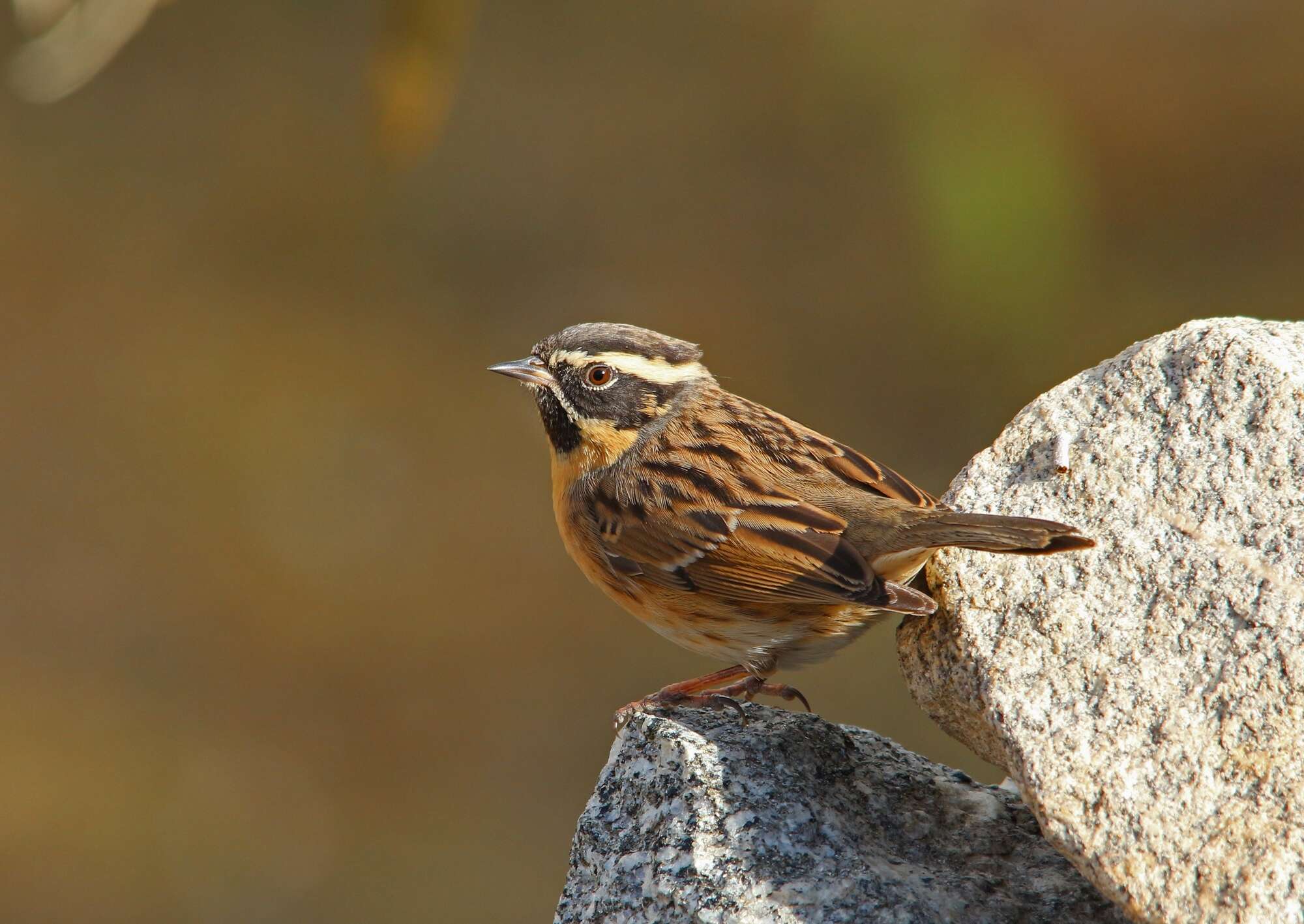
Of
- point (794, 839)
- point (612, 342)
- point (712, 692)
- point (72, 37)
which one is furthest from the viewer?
point (72, 37)

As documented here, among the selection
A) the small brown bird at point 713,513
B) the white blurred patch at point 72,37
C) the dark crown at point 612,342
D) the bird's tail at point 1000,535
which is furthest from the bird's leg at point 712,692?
the white blurred patch at point 72,37

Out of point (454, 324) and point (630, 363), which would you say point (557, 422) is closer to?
point (630, 363)

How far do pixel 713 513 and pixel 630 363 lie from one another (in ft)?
2.54

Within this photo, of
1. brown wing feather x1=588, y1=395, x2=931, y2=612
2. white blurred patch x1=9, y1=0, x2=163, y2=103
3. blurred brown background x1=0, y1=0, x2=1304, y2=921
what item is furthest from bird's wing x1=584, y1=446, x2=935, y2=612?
blurred brown background x1=0, y1=0, x2=1304, y2=921

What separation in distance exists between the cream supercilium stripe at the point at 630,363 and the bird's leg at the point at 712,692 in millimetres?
1135

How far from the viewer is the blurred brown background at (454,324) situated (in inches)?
394

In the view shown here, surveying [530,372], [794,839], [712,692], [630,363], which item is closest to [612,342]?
[630,363]

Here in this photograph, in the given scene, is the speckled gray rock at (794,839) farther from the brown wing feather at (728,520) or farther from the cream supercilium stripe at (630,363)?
the cream supercilium stripe at (630,363)

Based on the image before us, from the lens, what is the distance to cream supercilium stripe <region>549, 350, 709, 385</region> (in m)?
5.26

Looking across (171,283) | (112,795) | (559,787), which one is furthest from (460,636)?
(171,283)

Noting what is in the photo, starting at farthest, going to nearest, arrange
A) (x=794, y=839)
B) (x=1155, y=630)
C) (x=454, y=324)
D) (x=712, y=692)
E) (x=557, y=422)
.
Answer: (x=454, y=324), (x=557, y=422), (x=712, y=692), (x=794, y=839), (x=1155, y=630)

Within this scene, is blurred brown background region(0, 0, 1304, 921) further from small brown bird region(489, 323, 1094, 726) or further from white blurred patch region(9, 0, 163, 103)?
white blurred patch region(9, 0, 163, 103)

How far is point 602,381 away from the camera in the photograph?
5285 millimetres

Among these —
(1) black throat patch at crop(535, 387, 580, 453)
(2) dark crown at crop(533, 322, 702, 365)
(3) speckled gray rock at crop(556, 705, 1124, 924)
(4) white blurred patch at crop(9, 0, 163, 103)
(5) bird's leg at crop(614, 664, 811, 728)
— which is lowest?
(3) speckled gray rock at crop(556, 705, 1124, 924)
